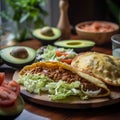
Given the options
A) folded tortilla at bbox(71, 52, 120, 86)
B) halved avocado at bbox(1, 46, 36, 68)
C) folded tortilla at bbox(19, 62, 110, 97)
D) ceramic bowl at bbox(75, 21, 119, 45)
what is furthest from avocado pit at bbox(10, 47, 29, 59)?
ceramic bowl at bbox(75, 21, 119, 45)

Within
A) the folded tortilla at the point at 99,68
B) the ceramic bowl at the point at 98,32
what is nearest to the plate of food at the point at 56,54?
the folded tortilla at the point at 99,68

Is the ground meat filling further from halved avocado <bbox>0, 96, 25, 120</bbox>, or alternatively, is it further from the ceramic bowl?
the ceramic bowl

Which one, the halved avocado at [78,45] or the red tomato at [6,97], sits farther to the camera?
the halved avocado at [78,45]

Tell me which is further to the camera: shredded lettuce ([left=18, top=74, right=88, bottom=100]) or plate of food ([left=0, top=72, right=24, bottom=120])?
shredded lettuce ([left=18, top=74, right=88, bottom=100])

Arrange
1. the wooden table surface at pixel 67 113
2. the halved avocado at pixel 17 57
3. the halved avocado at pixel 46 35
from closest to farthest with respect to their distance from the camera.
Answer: the wooden table surface at pixel 67 113, the halved avocado at pixel 17 57, the halved avocado at pixel 46 35

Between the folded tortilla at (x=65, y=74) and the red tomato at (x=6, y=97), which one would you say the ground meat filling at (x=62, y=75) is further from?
the red tomato at (x=6, y=97)

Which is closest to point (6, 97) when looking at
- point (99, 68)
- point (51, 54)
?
point (99, 68)

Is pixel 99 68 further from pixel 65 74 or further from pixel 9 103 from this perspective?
pixel 9 103

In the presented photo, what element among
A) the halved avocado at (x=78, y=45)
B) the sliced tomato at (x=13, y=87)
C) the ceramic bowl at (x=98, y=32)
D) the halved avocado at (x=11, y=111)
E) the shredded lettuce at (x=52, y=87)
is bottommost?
the ceramic bowl at (x=98, y=32)
